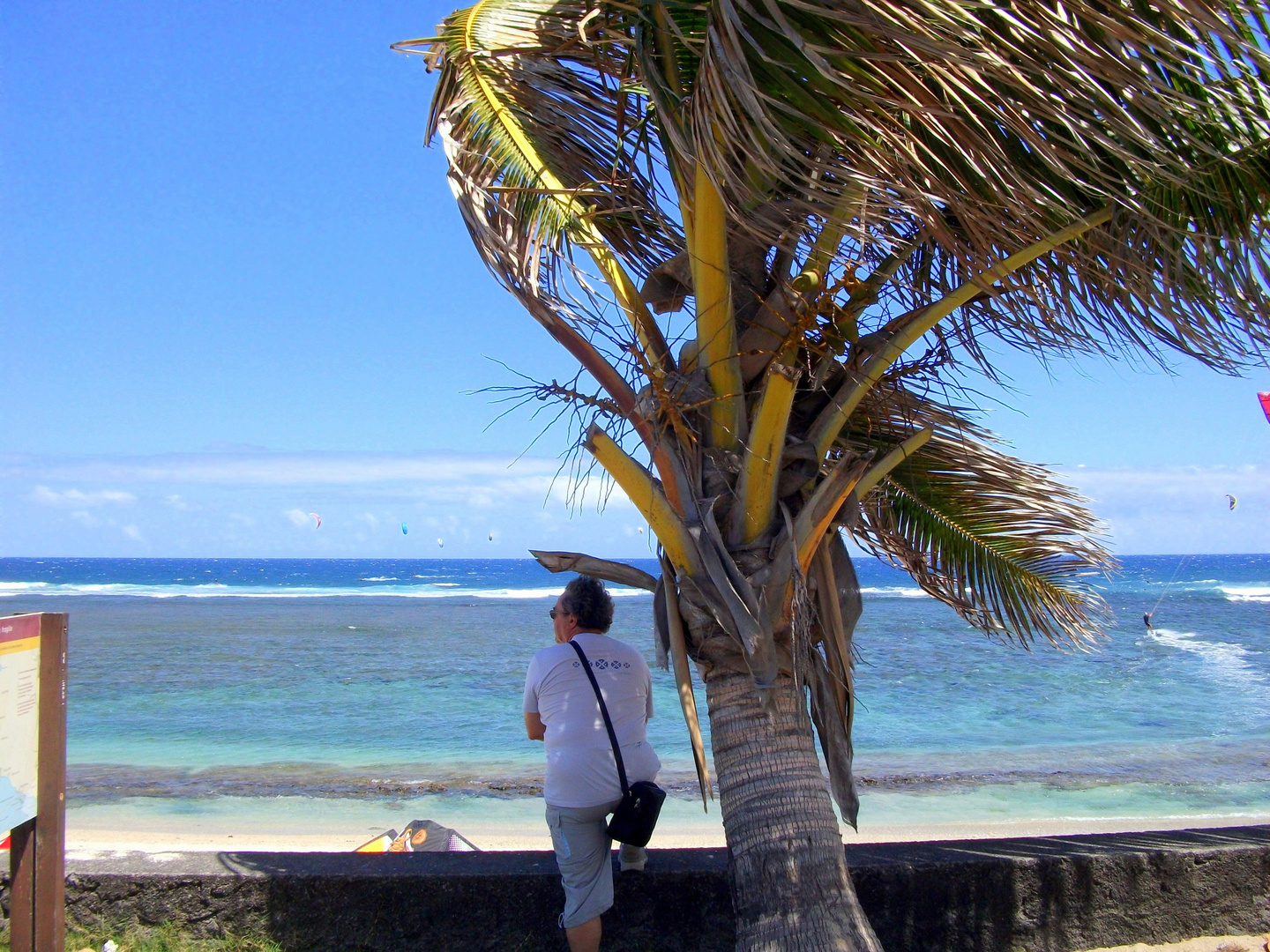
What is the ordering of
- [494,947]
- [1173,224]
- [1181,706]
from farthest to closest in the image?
[1181,706] → [494,947] → [1173,224]

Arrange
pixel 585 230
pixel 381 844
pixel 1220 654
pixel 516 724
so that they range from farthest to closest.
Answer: pixel 1220 654 < pixel 516 724 < pixel 381 844 < pixel 585 230

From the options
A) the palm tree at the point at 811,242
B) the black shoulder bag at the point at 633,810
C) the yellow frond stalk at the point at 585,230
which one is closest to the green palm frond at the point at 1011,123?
the palm tree at the point at 811,242

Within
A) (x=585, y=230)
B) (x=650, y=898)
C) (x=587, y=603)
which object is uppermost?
(x=585, y=230)

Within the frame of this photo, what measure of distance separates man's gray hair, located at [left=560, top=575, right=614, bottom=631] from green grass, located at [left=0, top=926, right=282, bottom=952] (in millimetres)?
1634

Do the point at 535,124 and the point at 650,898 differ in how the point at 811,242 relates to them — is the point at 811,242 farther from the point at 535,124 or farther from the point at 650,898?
the point at 650,898

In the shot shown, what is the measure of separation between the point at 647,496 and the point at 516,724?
1141 centimetres

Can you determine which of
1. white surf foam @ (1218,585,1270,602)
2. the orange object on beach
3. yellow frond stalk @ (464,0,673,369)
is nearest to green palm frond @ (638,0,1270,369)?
yellow frond stalk @ (464,0,673,369)

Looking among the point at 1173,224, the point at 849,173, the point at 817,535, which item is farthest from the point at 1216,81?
the point at 817,535

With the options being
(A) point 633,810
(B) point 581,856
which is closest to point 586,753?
(A) point 633,810

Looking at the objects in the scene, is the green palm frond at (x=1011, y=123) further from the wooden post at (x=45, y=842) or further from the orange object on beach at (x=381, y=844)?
the orange object on beach at (x=381, y=844)

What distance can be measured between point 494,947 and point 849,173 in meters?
2.95

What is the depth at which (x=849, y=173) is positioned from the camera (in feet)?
7.32

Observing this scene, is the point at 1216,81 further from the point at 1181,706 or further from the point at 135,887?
the point at 1181,706

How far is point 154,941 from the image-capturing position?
11.1 feet
